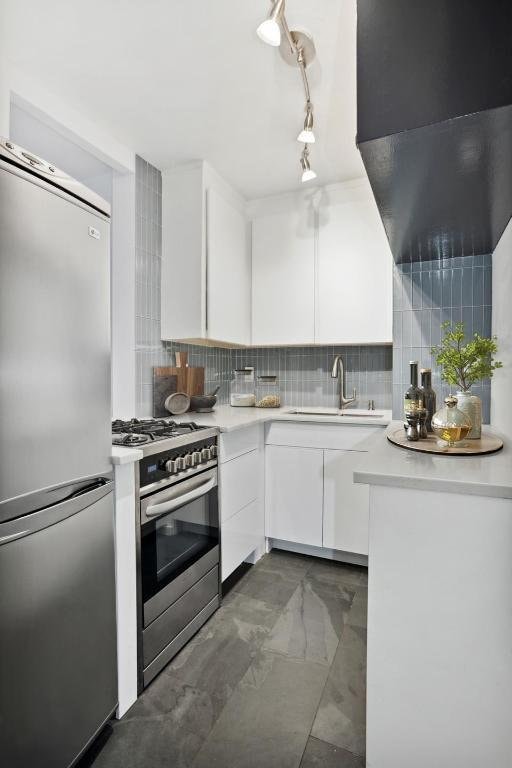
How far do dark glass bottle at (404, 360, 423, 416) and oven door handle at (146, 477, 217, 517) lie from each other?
955 millimetres

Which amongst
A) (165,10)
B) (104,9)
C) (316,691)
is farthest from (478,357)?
(104,9)

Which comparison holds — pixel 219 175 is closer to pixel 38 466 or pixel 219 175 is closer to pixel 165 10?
pixel 165 10

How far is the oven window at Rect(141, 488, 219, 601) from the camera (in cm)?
152

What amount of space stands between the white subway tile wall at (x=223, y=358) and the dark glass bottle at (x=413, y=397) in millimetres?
1279

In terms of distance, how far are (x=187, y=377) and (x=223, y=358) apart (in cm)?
63

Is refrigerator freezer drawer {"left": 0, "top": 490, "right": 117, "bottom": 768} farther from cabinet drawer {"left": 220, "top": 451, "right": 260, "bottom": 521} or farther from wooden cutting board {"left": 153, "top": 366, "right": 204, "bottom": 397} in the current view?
wooden cutting board {"left": 153, "top": 366, "right": 204, "bottom": 397}

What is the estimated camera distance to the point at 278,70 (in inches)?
64.6

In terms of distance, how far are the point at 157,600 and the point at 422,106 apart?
1782 millimetres

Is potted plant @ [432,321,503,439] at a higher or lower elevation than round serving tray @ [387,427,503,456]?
higher

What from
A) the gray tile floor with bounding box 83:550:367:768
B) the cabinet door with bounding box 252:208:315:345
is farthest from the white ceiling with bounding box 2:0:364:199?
the gray tile floor with bounding box 83:550:367:768

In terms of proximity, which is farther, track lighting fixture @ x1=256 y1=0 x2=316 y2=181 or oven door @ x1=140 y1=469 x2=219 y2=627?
oven door @ x1=140 y1=469 x2=219 y2=627

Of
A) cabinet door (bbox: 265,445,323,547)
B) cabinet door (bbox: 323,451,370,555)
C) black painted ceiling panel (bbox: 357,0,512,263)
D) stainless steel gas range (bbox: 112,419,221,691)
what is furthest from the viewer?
cabinet door (bbox: 265,445,323,547)

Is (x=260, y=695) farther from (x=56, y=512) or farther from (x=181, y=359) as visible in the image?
(x=181, y=359)

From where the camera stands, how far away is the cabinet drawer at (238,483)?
2.11 meters
